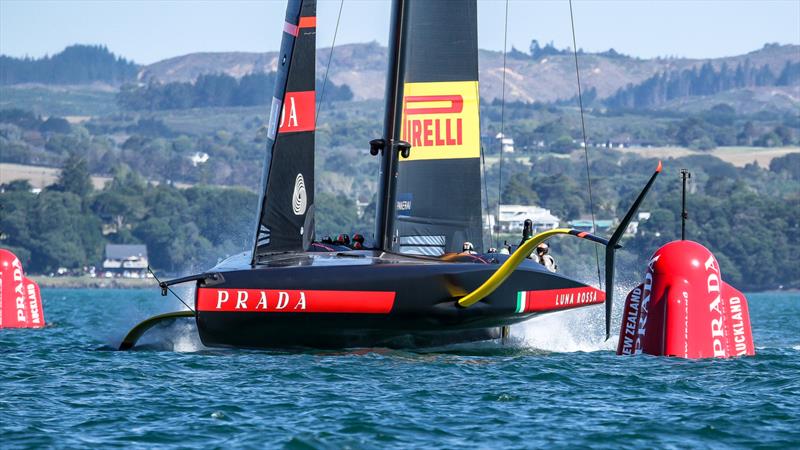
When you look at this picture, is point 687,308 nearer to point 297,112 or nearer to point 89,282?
point 297,112

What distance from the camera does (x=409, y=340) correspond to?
47.6 feet

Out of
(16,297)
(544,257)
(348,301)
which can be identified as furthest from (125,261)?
(348,301)

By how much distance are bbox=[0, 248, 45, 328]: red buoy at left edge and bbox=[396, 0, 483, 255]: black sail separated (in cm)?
658

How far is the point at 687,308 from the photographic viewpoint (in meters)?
13.2

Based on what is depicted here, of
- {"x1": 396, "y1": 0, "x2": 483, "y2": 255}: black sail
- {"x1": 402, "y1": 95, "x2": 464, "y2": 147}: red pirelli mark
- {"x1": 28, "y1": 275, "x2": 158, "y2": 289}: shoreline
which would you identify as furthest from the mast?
→ {"x1": 28, "y1": 275, "x2": 158, "y2": 289}: shoreline

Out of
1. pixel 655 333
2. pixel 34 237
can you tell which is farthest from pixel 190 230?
pixel 655 333

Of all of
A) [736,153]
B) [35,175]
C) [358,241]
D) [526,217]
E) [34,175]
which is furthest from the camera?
[736,153]

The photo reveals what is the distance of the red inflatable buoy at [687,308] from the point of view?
13.3 m

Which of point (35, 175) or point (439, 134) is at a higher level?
point (35, 175)

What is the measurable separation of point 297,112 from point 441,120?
244cm

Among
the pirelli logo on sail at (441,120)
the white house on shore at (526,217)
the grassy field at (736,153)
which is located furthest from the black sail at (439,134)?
A: the grassy field at (736,153)

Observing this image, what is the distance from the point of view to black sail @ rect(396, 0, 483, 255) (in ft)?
55.1

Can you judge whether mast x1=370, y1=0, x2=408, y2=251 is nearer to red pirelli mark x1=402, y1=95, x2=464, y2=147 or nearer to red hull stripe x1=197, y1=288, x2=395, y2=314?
red pirelli mark x1=402, y1=95, x2=464, y2=147

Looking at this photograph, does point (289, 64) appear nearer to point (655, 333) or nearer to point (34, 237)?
point (655, 333)
